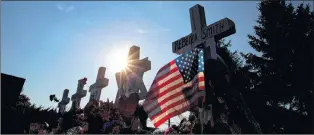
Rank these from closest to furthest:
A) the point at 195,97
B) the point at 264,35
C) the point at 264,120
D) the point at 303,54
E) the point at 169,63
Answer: the point at 195,97
the point at 169,63
the point at 264,120
the point at 303,54
the point at 264,35

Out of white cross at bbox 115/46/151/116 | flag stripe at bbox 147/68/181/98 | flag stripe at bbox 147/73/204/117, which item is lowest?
flag stripe at bbox 147/73/204/117

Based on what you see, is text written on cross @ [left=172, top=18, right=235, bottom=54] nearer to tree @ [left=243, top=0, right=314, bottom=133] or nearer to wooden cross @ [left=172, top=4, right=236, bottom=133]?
wooden cross @ [left=172, top=4, right=236, bottom=133]

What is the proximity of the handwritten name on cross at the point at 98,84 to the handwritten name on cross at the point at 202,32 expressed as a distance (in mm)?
7245

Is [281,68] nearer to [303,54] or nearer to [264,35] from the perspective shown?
[303,54]

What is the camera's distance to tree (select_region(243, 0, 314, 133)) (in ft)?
43.2

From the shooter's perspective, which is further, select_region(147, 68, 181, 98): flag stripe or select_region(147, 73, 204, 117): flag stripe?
select_region(147, 68, 181, 98): flag stripe

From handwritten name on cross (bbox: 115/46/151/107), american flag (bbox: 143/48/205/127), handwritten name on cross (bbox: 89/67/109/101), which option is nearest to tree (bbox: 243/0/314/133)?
handwritten name on cross (bbox: 115/46/151/107)

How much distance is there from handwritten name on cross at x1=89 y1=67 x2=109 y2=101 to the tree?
8.07 meters

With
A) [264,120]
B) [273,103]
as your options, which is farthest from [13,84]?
[273,103]

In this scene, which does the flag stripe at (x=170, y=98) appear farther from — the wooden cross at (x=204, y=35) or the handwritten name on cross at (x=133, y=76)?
the handwritten name on cross at (x=133, y=76)

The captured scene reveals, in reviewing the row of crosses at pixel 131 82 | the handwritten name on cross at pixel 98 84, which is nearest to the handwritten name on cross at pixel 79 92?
the handwritten name on cross at pixel 98 84

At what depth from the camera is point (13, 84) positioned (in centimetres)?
827

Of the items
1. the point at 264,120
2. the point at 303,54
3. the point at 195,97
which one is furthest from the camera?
the point at 303,54

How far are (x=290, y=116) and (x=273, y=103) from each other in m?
1.09
